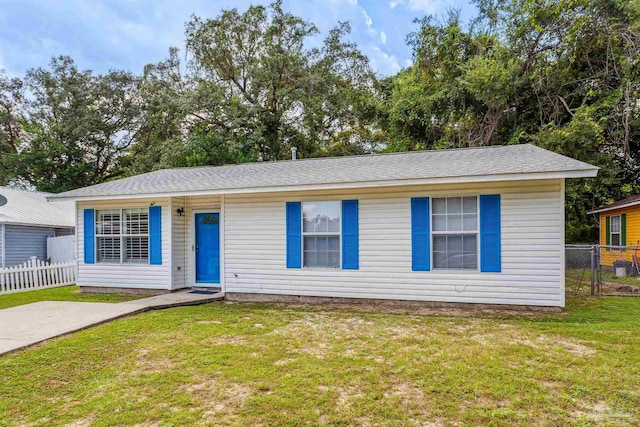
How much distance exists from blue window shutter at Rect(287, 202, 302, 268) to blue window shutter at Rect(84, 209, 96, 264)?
508 cm

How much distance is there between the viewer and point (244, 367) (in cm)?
401

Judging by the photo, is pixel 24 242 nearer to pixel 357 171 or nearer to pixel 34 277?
pixel 34 277

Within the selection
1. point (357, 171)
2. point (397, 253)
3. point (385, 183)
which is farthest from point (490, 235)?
point (357, 171)

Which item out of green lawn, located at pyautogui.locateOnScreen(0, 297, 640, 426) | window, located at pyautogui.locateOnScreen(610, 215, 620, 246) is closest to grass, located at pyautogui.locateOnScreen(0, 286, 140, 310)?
green lawn, located at pyautogui.locateOnScreen(0, 297, 640, 426)

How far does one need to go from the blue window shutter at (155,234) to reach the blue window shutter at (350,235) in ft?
14.2

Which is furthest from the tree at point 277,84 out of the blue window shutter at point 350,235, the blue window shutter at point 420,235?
the blue window shutter at point 420,235

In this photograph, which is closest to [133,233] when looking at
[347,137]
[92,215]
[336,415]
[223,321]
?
[92,215]

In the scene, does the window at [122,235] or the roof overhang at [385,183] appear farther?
the window at [122,235]

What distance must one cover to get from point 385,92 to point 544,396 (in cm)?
1843

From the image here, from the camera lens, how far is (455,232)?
668cm

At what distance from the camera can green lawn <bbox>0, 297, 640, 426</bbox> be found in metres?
3.02

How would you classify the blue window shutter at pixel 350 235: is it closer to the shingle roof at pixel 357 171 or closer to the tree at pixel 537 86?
the shingle roof at pixel 357 171

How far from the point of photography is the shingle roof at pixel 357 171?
6.34 m

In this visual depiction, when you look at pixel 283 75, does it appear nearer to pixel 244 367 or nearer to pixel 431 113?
pixel 431 113
